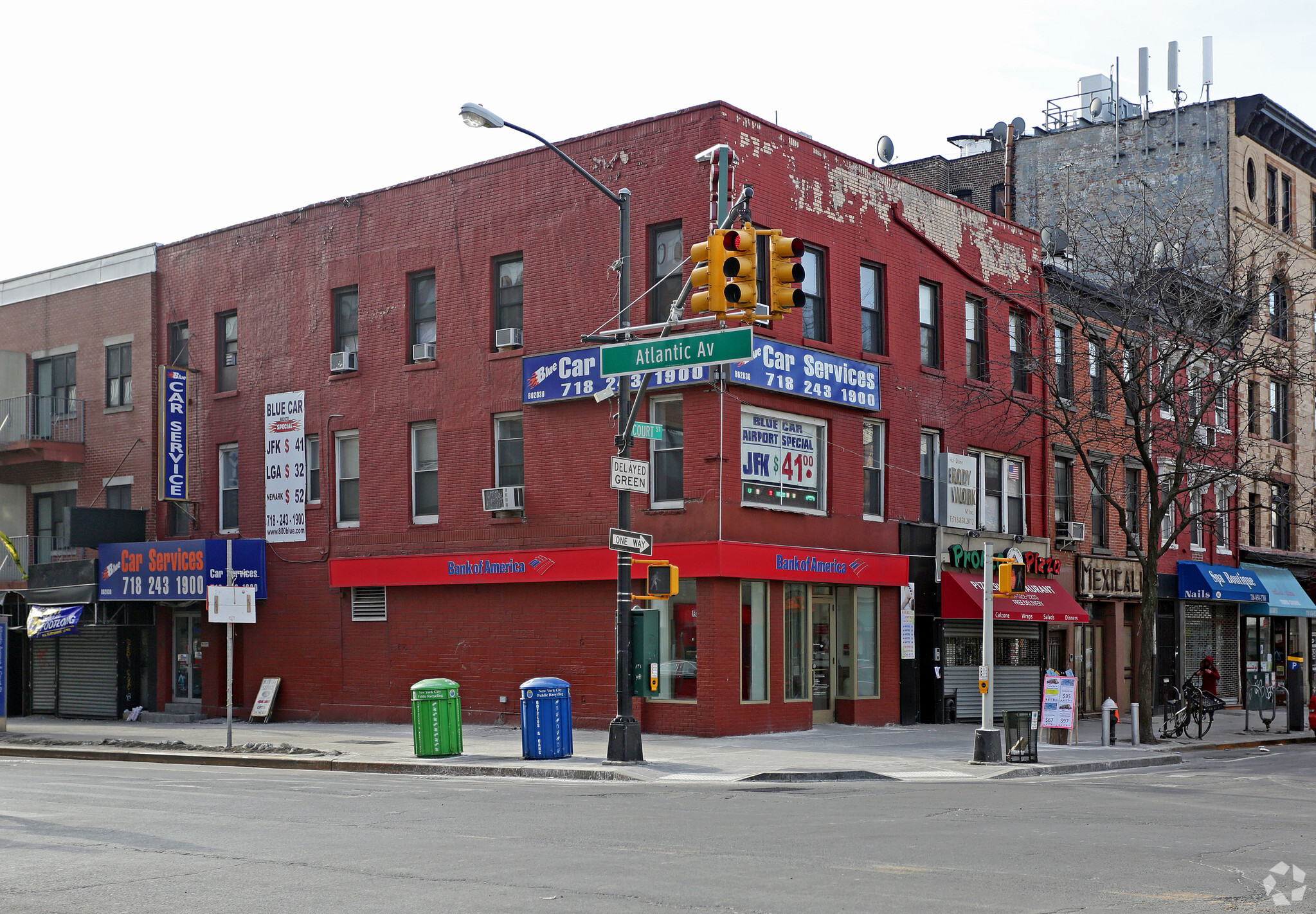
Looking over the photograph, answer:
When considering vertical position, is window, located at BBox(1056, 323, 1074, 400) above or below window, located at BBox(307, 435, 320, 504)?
above

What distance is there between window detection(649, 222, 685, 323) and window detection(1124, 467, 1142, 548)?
1632 centimetres

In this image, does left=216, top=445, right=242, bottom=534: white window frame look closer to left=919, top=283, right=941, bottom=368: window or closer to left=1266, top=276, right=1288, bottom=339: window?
left=919, top=283, right=941, bottom=368: window

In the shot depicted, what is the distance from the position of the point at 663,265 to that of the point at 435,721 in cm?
944

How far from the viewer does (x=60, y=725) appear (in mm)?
31984

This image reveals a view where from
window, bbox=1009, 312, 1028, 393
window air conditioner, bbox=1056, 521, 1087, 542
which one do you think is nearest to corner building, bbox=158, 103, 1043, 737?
window, bbox=1009, 312, 1028, 393

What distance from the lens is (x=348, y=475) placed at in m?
30.4

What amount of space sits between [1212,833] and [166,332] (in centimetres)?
2789

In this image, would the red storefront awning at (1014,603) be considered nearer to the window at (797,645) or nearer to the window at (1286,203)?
the window at (797,645)

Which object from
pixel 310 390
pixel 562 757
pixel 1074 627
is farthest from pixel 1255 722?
pixel 310 390

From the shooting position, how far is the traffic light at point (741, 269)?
49.3ft

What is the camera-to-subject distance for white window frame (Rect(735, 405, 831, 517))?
2528 centimetres

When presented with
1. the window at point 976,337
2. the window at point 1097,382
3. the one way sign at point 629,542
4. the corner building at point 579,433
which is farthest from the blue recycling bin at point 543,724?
the window at point 1097,382

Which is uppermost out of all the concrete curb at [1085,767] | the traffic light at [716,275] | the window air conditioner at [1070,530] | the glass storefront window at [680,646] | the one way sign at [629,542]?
the traffic light at [716,275]

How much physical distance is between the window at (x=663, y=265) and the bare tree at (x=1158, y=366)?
7475 mm
